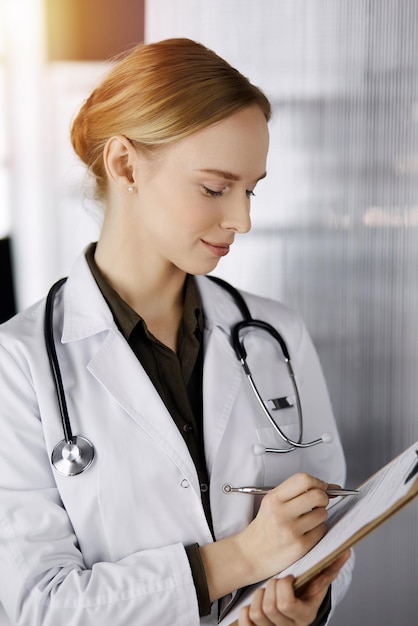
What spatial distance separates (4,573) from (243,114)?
2.75 feet

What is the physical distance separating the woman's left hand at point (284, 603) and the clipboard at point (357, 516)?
16 millimetres

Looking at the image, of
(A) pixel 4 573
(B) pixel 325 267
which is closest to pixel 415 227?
(B) pixel 325 267

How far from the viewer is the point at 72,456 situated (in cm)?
119

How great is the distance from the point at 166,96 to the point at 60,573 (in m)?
0.78

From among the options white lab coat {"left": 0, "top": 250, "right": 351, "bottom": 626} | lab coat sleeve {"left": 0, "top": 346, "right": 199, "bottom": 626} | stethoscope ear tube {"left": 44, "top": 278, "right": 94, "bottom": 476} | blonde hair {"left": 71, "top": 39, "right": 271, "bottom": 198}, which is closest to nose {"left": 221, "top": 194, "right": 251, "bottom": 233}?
blonde hair {"left": 71, "top": 39, "right": 271, "bottom": 198}

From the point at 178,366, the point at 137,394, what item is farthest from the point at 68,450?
the point at 178,366

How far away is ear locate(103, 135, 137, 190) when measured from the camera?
129cm

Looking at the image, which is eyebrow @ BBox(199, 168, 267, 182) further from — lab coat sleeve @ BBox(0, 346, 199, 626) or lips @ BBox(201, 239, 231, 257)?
lab coat sleeve @ BBox(0, 346, 199, 626)

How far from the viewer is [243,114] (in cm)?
127

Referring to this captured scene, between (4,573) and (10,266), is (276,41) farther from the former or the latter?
(4,573)

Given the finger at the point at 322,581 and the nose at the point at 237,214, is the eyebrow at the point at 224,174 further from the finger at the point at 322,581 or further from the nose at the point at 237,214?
the finger at the point at 322,581

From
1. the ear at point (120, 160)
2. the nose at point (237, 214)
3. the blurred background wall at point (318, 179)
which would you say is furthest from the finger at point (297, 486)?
the blurred background wall at point (318, 179)

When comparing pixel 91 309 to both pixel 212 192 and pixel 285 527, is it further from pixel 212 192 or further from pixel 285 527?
pixel 285 527

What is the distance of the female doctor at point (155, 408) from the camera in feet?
3.77
